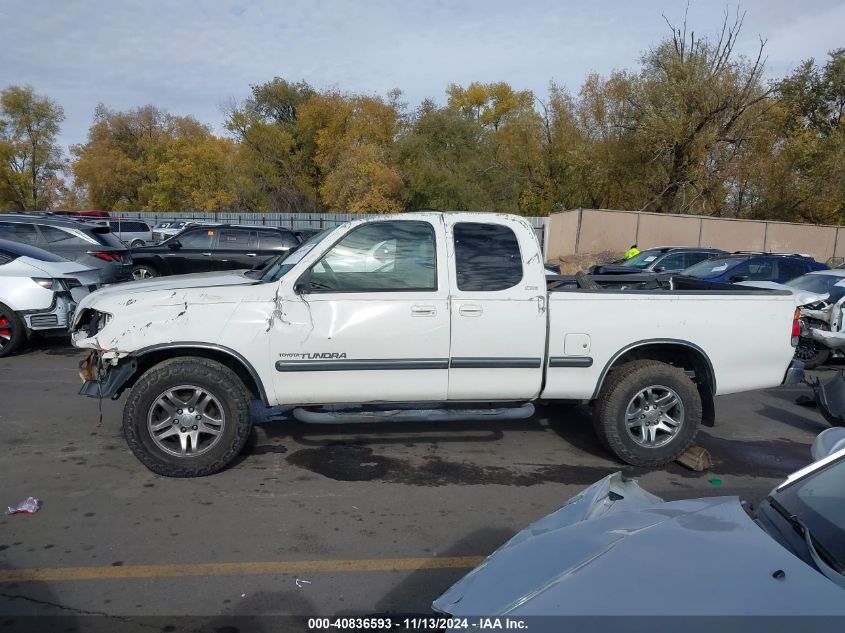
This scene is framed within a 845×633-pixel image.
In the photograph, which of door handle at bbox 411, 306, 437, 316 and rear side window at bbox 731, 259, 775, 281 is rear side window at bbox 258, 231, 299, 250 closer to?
rear side window at bbox 731, 259, 775, 281

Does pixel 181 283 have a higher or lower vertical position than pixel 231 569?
higher

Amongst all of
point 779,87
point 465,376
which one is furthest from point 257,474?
point 779,87

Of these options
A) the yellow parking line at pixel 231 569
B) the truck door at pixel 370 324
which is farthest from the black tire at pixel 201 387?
the yellow parking line at pixel 231 569

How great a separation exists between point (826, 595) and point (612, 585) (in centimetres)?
63

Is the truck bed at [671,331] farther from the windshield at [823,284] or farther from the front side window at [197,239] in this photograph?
the front side window at [197,239]

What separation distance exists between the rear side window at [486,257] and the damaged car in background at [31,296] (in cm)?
681

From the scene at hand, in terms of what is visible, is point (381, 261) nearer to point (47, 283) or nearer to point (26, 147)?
point (47, 283)

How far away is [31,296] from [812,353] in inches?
443

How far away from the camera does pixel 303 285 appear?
16.8 ft

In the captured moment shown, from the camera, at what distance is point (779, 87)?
34844 mm

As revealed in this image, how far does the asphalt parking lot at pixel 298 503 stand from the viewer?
363cm

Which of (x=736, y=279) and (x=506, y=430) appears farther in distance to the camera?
(x=736, y=279)

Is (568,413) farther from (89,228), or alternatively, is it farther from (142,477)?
(89,228)

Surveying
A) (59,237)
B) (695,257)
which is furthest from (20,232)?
(695,257)
